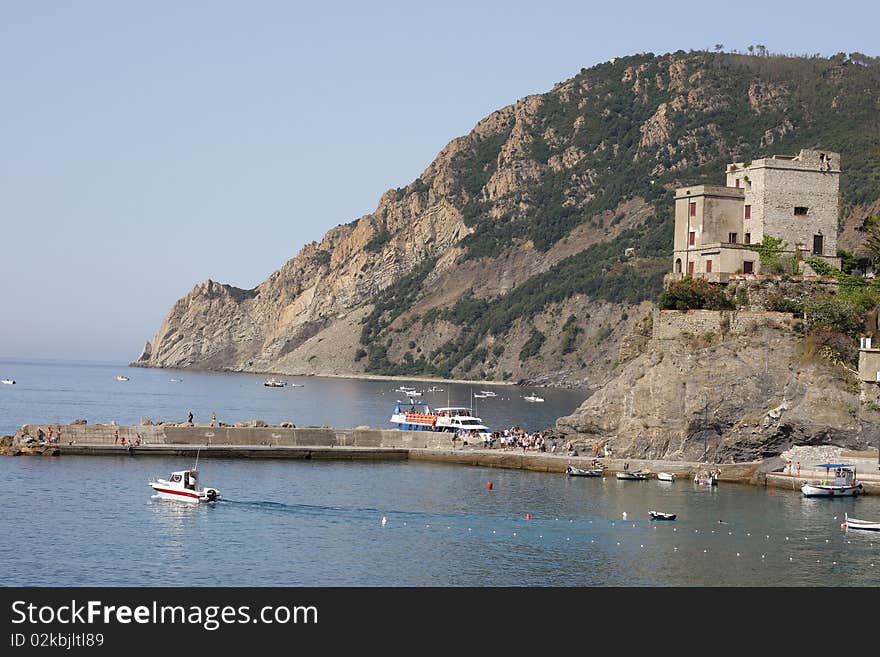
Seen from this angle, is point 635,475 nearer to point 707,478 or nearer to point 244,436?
point 707,478

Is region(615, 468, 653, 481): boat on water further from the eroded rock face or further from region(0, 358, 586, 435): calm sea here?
region(0, 358, 586, 435): calm sea

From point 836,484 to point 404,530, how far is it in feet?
78.8

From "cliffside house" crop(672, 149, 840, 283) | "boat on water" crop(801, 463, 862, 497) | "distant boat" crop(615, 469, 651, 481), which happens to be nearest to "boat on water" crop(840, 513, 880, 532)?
"boat on water" crop(801, 463, 862, 497)

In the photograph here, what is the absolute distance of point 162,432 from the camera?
88312 mm

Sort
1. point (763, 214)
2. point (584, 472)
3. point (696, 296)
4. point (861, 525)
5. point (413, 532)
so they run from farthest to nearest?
point (696, 296)
point (763, 214)
point (584, 472)
point (861, 525)
point (413, 532)

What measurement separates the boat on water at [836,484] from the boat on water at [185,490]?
2980 cm

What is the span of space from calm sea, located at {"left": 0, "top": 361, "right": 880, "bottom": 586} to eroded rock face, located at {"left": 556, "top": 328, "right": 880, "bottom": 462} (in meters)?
4.80

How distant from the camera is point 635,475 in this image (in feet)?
258

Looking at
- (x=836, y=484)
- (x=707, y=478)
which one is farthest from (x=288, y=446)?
(x=836, y=484)

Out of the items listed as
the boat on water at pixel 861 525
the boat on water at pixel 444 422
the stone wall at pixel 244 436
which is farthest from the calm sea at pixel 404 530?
the boat on water at pixel 444 422

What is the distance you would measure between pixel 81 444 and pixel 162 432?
5.04 metres
